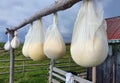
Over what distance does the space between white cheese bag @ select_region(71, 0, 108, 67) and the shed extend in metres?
7.31

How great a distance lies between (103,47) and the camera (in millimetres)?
2312

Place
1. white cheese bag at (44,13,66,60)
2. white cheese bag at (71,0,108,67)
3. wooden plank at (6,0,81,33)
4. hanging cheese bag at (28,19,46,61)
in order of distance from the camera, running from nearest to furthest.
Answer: white cheese bag at (71,0,108,67) < wooden plank at (6,0,81,33) < white cheese bag at (44,13,66,60) < hanging cheese bag at (28,19,46,61)

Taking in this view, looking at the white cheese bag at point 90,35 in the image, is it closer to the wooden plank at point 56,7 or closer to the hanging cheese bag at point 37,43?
the wooden plank at point 56,7

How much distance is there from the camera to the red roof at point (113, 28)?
9.87 m

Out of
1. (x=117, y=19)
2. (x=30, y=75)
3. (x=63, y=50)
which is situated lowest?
(x=30, y=75)

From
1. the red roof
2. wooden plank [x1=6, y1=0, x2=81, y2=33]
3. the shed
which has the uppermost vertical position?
the red roof

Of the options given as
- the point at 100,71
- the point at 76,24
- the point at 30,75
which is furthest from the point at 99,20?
the point at 30,75

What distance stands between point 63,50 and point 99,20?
66cm

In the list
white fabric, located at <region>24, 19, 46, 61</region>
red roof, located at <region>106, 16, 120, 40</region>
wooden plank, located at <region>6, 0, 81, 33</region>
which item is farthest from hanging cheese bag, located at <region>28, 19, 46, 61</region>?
→ red roof, located at <region>106, 16, 120, 40</region>

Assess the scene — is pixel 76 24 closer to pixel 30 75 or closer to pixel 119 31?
pixel 119 31

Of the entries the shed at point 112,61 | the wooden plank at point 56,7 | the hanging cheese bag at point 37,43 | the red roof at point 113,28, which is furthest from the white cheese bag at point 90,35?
the red roof at point 113,28

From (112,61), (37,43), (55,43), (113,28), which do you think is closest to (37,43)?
(37,43)

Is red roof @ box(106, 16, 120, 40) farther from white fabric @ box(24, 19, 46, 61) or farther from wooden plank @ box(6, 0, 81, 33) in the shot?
white fabric @ box(24, 19, 46, 61)

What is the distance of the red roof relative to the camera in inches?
389
